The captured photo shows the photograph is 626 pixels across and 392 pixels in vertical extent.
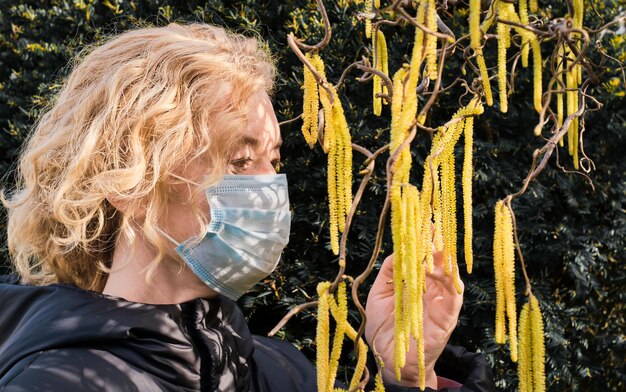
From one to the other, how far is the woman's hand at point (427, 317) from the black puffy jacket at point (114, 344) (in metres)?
0.09

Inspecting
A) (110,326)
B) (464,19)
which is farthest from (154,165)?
(464,19)

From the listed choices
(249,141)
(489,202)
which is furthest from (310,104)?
(489,202)

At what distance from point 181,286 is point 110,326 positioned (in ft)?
0.82

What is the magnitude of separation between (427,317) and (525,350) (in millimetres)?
655

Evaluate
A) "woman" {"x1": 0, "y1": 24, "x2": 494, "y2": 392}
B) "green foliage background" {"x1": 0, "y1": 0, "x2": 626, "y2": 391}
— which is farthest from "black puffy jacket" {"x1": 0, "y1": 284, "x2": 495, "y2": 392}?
"green foliage background" {"x1": 0, "y1": 0, "x2": 626, "y2": 391}

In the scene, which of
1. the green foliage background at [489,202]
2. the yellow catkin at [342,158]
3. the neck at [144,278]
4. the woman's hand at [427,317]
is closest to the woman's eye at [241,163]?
the neck at [144,278]

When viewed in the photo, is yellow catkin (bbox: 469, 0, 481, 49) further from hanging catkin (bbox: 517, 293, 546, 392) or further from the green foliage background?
the green foliage background

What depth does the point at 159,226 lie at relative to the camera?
1820 mm

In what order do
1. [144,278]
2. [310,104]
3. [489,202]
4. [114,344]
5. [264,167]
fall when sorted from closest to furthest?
[310,104], [114,344], [144,278], [264,167], [489,202]

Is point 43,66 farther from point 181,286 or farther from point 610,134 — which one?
point 610,134

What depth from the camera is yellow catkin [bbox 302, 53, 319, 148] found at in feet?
4.77

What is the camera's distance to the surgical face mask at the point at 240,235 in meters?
1.88

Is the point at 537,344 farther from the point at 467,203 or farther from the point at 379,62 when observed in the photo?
the point at 379,62

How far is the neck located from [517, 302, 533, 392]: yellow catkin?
2.95 ft
